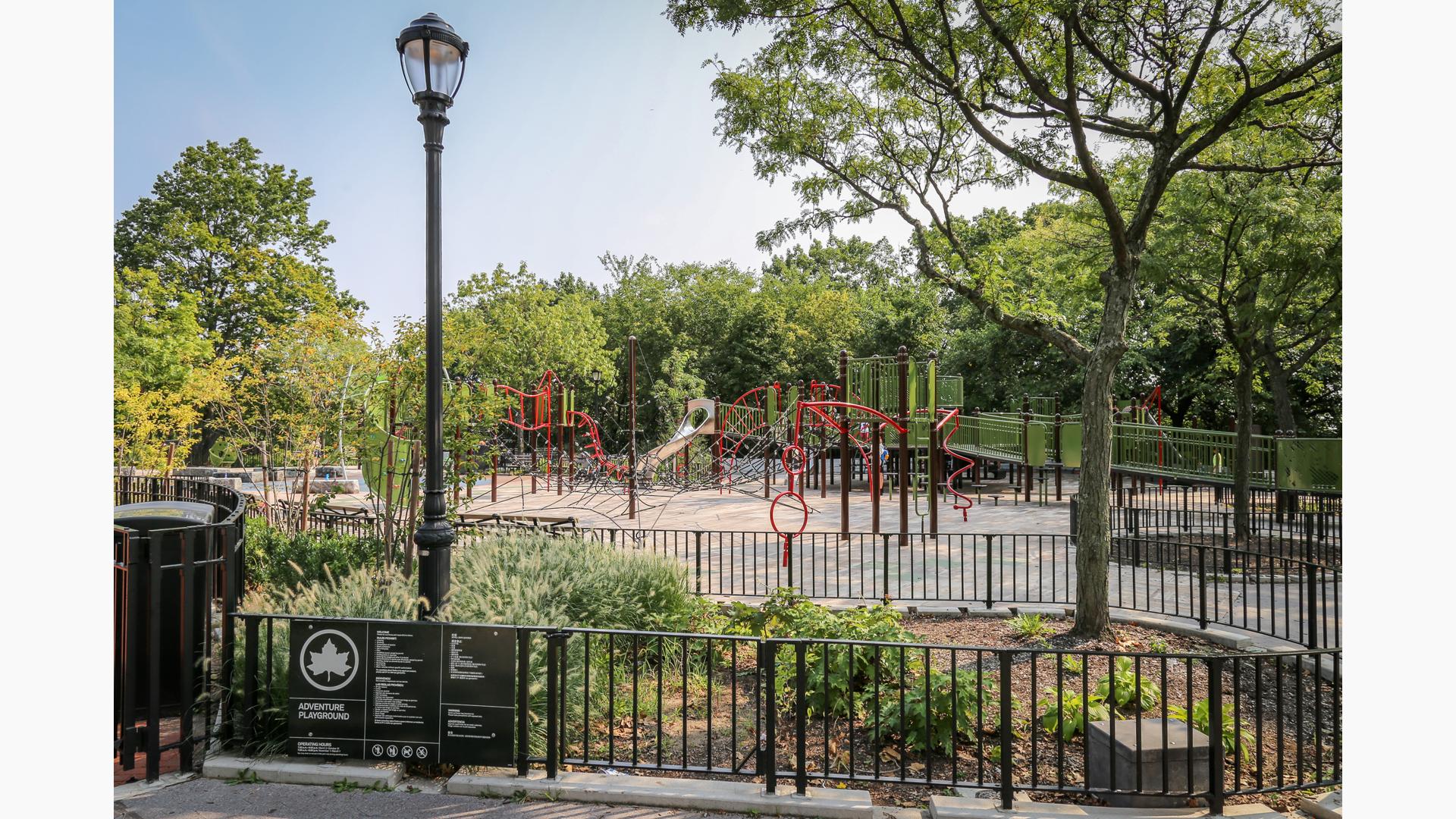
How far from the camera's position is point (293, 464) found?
51.9 feet

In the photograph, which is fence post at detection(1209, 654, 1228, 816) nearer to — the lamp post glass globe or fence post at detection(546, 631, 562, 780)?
fence post at detection(546, 631, 562, 780)

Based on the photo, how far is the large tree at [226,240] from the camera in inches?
1248

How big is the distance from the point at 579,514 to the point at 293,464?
5.96 m

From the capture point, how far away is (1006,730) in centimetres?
444

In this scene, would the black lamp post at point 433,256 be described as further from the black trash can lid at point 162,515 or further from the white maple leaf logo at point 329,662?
the black trash can lid at point 162,515

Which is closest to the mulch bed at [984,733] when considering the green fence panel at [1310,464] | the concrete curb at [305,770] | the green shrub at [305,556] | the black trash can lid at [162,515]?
the concrete curb at [305,770]

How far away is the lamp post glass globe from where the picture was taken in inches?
219

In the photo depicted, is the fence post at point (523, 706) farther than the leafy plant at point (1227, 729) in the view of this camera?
No

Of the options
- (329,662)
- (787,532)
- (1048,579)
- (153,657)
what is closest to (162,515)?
(153,657)

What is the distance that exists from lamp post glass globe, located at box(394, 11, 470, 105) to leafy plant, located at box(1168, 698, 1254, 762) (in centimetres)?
632

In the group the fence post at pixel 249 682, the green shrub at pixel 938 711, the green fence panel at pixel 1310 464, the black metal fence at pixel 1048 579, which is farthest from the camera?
the green fence panel at pixel 1310 464

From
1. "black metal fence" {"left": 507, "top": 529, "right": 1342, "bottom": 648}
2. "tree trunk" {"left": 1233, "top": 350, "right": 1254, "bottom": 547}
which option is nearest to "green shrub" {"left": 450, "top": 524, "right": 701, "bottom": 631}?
"black metal fence" {"left": 507, "top": 529, "right": 1342, "bottom": 648}

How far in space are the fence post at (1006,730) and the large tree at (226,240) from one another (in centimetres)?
3029

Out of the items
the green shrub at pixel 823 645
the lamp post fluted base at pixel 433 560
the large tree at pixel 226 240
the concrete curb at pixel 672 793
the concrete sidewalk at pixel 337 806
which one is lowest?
the concrete sidewalk at pixel 337 806
